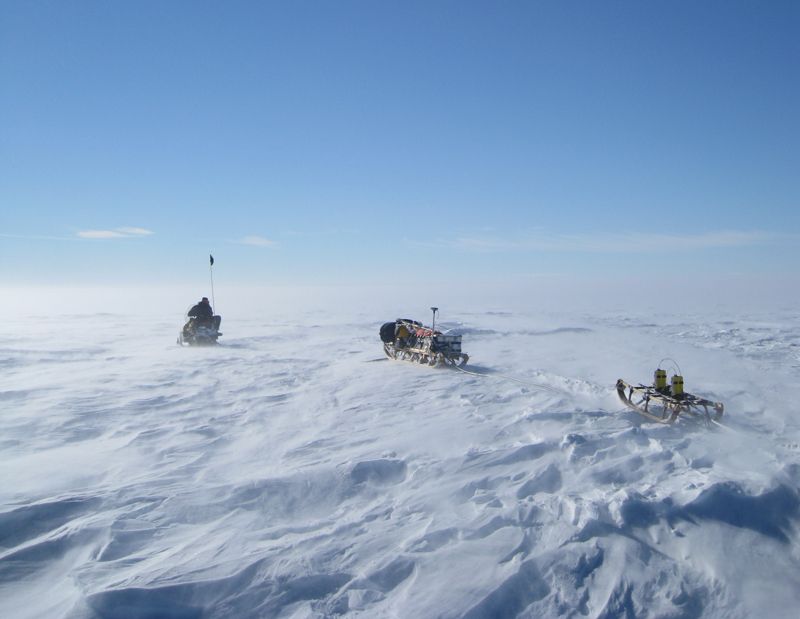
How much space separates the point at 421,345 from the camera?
1516cm

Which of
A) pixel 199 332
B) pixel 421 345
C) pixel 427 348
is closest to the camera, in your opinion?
pixel 427 348

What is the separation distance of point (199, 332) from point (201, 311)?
916 mm

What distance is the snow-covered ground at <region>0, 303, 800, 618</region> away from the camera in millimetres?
3912

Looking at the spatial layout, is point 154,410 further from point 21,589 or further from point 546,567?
point 546,567

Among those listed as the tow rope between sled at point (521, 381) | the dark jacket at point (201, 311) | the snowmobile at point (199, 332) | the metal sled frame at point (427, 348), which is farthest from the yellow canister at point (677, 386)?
the dark jacket at point (201, 311)

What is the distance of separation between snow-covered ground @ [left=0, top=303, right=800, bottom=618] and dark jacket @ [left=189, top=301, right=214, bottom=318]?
8916mm

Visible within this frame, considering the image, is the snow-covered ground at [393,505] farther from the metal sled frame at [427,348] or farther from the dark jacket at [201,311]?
the dark jacket at [201,311]

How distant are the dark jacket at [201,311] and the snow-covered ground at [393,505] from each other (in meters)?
8.92

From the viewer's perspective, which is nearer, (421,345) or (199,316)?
(421,345)

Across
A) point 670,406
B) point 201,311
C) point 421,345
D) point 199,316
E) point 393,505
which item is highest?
point 201,311

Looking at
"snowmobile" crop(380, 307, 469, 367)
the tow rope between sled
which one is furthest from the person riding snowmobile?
the tow rope between sled

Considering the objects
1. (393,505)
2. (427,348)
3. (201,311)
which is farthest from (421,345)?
(201,311)

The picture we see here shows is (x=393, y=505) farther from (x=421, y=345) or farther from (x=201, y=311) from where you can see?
(x=201, y=311)

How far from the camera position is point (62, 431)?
317 inches
